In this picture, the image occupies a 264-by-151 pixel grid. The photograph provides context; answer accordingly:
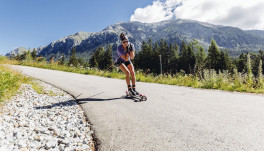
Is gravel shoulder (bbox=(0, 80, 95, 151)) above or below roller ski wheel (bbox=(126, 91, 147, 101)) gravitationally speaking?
below

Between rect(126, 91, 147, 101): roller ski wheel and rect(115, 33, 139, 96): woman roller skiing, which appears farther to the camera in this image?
rect(115, 33, 139, 96): woman roller skiing

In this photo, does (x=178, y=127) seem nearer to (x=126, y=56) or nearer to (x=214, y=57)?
(x=126, y=56)

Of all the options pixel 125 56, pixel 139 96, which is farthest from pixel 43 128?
pixel 125 56

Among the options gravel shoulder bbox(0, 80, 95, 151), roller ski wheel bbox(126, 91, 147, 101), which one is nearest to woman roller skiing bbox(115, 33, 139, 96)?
roller ski wheel bbox(126, 91, 147, 101)

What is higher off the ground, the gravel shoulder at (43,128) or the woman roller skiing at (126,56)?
the woman roller skiing at (126,56)

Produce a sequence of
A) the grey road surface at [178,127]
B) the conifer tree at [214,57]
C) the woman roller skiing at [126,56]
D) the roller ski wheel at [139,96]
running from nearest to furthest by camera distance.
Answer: the grey road surface at [178,127] < the roller ski wheel at [139,96] < the woman roller skiing at [126,56] < the conifer tree at [214,57]

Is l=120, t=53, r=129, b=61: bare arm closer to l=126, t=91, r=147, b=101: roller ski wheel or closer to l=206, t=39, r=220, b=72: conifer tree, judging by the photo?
l=126, t=91, r=147, b=101: roller ski wheel

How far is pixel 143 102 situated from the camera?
525cm

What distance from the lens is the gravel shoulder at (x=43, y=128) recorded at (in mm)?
2504

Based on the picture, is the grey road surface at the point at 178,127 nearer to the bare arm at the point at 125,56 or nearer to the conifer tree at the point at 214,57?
the bare arm at the point at 125,56

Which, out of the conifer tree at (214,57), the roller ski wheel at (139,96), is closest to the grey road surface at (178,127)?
the roller ski wheel at (139,96)

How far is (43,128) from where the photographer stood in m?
3.12

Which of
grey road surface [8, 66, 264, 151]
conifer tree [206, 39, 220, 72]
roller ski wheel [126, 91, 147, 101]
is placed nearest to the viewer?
grey road surface [8, 66, 264, 151]

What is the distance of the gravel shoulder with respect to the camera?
2.50m
